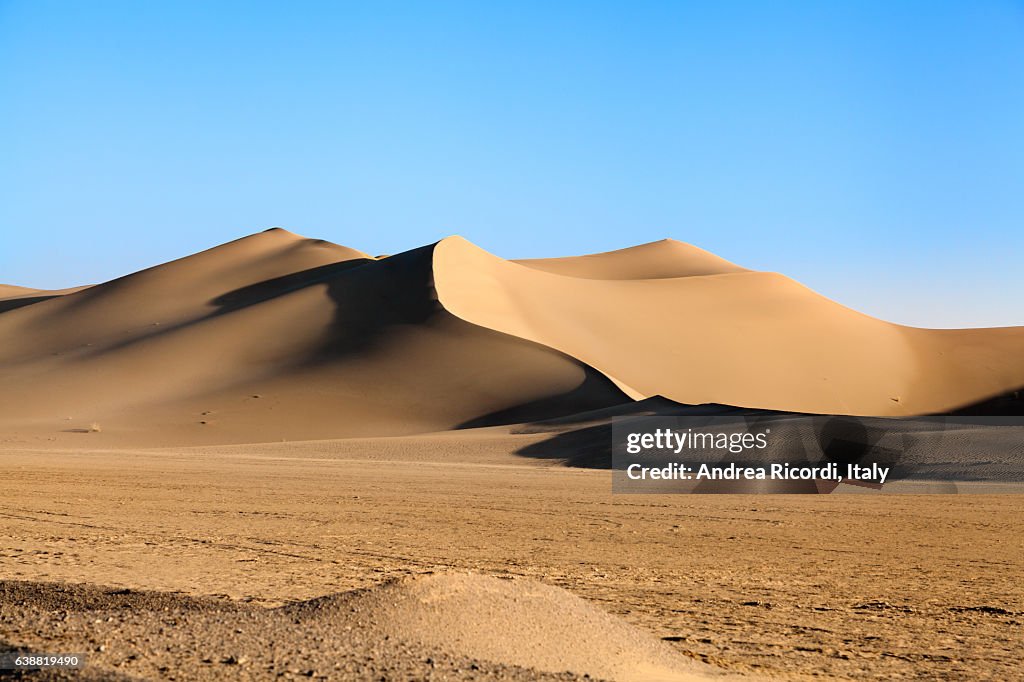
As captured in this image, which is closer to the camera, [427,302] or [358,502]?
[358,502]

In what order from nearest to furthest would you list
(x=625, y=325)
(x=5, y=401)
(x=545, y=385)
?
(x=545, y=385) → (x=5, y=401) → (x=625, y=325)

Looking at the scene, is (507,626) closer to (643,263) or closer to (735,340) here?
(735,340)

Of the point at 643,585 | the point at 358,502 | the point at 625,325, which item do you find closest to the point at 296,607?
the point at 643,585

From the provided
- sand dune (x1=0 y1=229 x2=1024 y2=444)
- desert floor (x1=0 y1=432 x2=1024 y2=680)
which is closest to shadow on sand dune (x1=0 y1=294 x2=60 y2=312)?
sand dune (x1=0 y1=229 x2=1024 y2=444)

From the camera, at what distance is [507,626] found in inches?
288

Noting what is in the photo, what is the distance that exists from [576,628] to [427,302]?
1899 inches

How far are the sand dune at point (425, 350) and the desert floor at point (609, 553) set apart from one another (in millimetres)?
20327

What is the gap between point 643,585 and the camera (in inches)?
419

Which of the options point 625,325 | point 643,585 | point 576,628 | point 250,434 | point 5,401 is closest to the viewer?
point 576,628

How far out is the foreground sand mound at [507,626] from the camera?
267 inches

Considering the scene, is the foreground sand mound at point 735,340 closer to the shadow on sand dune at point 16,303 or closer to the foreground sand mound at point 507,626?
the shadow on sand dune at point 16,303

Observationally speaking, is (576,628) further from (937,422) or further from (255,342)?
(255,342)

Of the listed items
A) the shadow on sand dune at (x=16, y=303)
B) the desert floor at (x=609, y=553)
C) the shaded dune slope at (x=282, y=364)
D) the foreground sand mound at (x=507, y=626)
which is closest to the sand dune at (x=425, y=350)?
the shaded dune slope at (x=282, y=364)

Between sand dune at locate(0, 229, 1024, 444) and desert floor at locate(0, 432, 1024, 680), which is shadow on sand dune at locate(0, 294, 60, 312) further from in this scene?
desert floor at locate(0, 432, 1024, 680)
